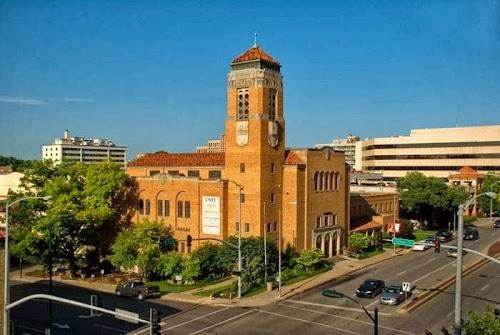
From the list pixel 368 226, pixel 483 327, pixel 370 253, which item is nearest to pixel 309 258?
pixel 370 253

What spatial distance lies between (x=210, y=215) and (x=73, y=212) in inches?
538

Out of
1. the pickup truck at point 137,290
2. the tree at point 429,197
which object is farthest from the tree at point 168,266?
the tree at point 429,197

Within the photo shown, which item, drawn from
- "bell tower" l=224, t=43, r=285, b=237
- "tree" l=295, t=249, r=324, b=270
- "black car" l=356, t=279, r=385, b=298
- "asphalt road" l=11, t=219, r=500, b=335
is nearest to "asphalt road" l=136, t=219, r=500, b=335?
"asphalt road" l=11, t=219, r=500, b=335

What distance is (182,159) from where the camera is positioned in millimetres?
67312

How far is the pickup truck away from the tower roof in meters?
24.4

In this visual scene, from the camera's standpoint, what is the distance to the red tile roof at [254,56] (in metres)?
56.1

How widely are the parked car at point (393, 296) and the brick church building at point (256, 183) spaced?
14.4 meters

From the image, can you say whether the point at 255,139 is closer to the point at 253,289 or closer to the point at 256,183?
the point at 256,183

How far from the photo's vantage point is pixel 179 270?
52.1 metres

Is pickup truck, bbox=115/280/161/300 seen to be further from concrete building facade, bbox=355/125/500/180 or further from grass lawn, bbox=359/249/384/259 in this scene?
concrete building facade, bbox=355/125/500/180

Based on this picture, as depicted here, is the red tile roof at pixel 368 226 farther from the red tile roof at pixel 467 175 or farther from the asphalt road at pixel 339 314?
the red tile roof at pixel 467 175

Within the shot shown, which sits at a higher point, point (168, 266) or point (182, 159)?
point (182, 159)

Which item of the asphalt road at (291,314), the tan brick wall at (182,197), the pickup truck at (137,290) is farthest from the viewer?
the tan brick wall at (182,197)

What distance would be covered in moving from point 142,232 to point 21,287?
39.9 feet
